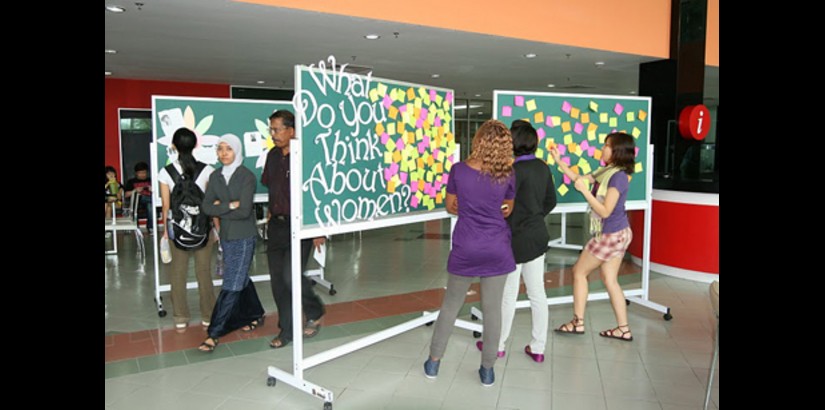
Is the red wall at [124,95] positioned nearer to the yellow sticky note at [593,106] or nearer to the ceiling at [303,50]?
the ceiling at [303,50]

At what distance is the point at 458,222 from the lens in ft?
10.1

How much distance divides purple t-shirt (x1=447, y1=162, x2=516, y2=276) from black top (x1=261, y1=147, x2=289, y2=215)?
116cm

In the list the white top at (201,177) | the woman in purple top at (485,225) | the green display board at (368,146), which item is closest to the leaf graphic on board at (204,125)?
the white top at (201,177)

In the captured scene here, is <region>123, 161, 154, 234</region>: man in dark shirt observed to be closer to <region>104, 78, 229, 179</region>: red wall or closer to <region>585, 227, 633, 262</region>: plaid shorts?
<region>104, 78, 229, 179</region>: red wall

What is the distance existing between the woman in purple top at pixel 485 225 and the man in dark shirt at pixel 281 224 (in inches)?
38.4

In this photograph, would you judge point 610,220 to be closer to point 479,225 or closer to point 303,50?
point 479,225

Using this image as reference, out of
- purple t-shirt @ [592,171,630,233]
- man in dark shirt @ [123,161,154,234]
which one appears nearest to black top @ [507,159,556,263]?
purple t-shirt @ [592,171,630,233]

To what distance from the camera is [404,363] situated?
3570mm

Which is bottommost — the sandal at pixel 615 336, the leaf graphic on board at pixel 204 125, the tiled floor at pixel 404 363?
the tiled floor at pixel 404 363

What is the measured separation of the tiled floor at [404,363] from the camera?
121 inches

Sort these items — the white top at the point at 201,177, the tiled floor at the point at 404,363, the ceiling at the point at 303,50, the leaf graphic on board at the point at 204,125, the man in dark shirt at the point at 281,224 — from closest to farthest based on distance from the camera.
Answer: the tiled floor at the point at 404,363 → the man in dark shirt at the point at 281,224 → the white top at the point at 201,177 → the leaf graphic on board at the point at 204,125 → the ceiling at the point at 303,50
